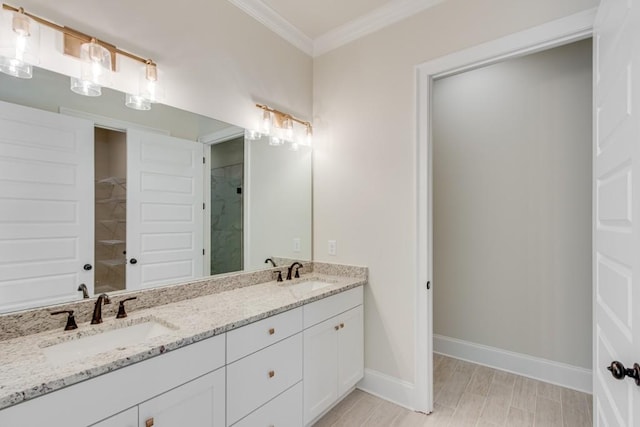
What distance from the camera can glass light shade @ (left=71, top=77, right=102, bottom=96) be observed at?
1410mm

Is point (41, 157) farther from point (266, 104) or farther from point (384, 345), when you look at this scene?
point (384, 345)

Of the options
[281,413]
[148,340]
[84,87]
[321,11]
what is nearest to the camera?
[148,340]

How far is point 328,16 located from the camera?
91.7 inches

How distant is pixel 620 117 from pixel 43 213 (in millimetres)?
2260

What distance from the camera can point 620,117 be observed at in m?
1.03

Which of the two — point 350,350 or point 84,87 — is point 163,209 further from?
point 350,350

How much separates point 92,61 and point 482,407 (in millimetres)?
3133

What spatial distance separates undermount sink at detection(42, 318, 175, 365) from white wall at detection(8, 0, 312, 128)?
118 cm

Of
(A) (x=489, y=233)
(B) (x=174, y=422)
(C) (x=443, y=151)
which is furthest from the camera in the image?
(C) (x=443, y=151)

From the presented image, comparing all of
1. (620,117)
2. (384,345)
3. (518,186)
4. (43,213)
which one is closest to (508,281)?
(518,186)

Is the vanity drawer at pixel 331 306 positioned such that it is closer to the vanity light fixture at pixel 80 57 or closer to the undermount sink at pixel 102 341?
the undermount sink at pixel 102 341

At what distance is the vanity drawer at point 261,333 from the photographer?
1415 mm

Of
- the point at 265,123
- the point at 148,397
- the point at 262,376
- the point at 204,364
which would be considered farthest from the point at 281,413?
the point at 265,123

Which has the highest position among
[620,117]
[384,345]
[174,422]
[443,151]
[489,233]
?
[443,151]
